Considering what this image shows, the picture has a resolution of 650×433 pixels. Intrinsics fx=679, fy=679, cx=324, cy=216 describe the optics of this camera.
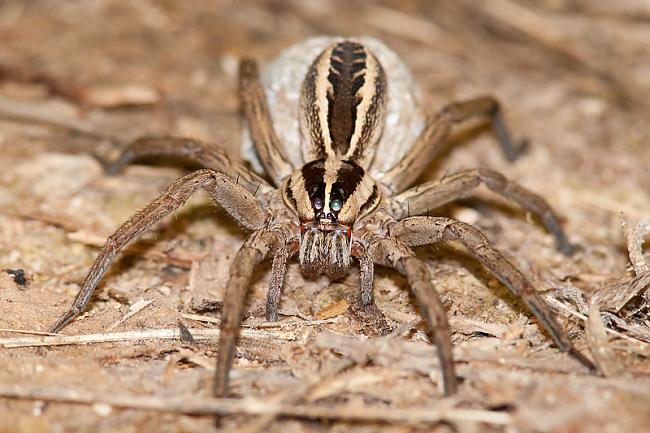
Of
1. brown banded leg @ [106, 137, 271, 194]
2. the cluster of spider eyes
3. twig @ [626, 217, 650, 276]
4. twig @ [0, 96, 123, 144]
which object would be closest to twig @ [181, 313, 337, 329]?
the cluster of spider eyes

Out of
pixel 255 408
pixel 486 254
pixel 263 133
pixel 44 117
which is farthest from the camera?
pixel 44 117

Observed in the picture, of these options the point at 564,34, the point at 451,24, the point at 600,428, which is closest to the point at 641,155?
the point at 564,34

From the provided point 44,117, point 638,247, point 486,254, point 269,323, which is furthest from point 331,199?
point 44,117

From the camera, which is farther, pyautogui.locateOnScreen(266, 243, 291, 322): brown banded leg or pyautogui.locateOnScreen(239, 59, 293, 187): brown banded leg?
pyautogui.locateOnScreen(239, 59, 293, 187): brown banded leg

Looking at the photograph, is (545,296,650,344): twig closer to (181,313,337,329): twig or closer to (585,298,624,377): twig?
(585,298,624,377): twig

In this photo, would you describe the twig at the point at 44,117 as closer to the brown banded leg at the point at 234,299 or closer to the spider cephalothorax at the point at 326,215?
the spider cephalothorax at the point at 326,215

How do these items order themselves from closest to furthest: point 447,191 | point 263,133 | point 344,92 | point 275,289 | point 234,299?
point 234,299 < point 275,289 < point 447,191 < point 344,92 < point 263,133

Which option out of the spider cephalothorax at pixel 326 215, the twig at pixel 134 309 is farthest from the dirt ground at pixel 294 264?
the spider cephalothorax at pixel 326 215

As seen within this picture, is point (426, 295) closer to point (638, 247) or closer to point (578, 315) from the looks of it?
point (578, 315)
